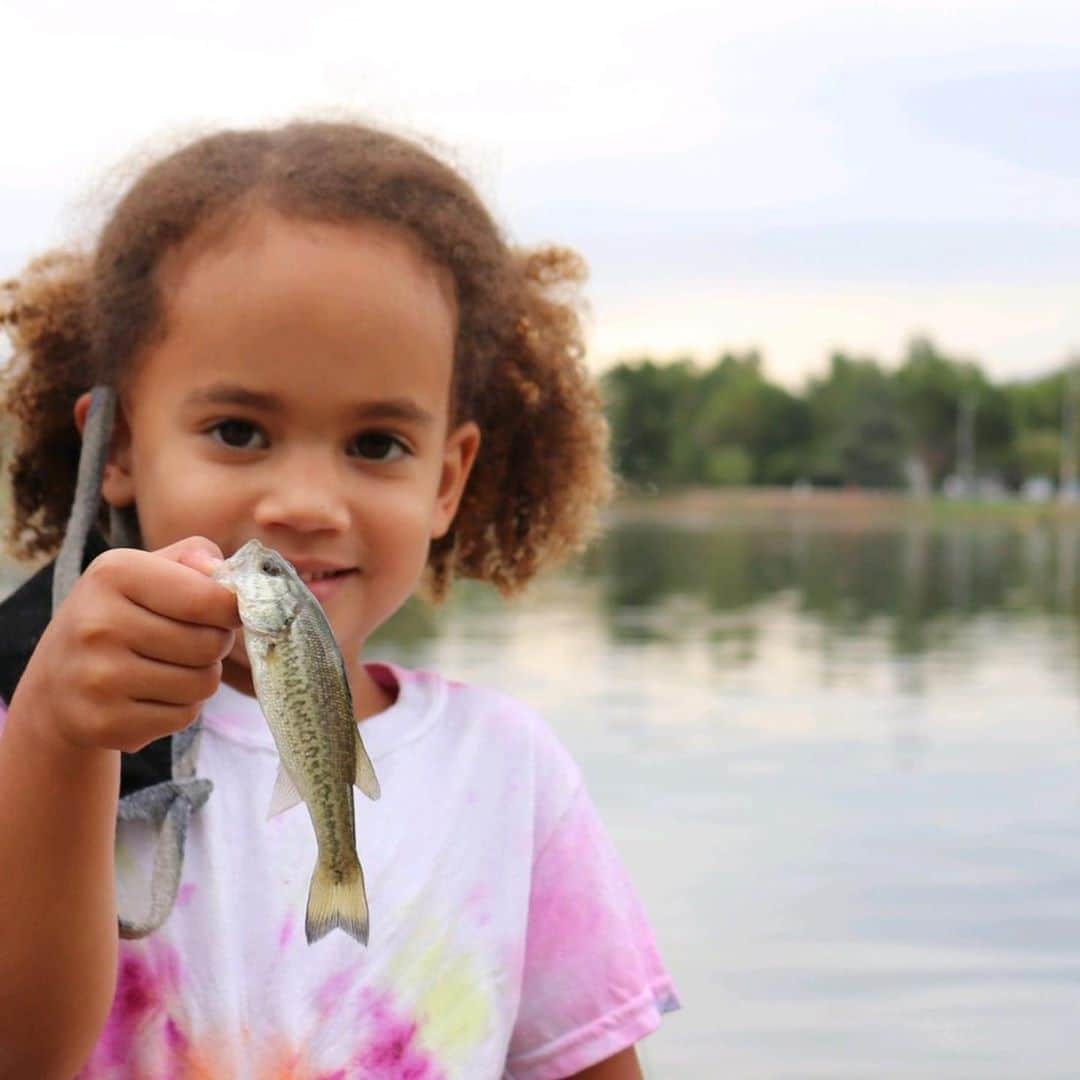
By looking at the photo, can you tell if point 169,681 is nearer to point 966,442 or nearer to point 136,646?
point 136,646

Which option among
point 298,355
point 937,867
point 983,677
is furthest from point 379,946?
point 983,677

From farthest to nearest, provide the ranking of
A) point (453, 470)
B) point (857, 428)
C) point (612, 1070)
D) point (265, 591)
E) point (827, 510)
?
point (857, 428) → point (827, 510) → point (453, 470) → point (612, 1070) → point (265, 591)

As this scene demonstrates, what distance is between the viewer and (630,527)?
37062 mm

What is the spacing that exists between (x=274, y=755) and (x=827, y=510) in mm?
52040

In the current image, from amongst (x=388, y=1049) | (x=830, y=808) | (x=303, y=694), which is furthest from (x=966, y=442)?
(x=303, y=694)

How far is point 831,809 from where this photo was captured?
6062 millimetres

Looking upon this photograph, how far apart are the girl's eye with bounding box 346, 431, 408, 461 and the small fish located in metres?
0.79

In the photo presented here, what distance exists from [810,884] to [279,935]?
2.80 m

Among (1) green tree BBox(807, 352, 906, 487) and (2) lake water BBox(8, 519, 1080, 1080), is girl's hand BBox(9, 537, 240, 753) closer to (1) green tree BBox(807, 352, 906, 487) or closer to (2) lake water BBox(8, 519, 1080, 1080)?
(2) lake water BBox(8, 519, 1080, 1080)

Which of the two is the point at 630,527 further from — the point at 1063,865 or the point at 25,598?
the point at 25,598

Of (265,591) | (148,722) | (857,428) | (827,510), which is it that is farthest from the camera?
(857,428)

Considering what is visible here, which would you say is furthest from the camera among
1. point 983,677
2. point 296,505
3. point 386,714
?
point 983,677

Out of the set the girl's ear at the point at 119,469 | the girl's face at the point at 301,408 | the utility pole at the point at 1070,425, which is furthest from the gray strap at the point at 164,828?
the utility pole at the point at 1070,425

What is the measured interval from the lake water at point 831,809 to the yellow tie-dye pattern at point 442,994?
1256 mm
